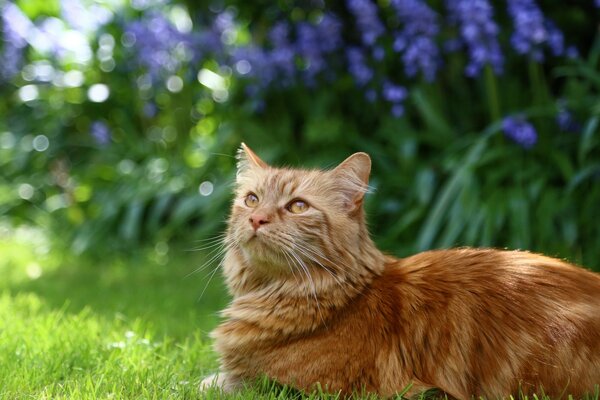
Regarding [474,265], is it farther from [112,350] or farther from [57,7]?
[57,7]

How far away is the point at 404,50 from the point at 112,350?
325 cm

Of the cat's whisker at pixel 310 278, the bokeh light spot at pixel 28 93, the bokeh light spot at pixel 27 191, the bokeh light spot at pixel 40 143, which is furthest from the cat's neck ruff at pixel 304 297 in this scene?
the bokeh light spot at pixel 28 93

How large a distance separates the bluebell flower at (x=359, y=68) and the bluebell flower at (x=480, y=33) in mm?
808

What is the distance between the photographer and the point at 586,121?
179 inches

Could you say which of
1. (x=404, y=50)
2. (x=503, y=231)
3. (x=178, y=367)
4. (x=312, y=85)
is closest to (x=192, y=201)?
(x=312, y=85)

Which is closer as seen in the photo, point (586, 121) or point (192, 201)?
point (586, 121)

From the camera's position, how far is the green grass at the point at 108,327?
102 inches

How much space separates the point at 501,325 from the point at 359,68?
125 inches

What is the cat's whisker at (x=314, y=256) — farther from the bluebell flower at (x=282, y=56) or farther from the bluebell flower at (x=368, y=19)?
the bluebell flower at (x=282, y=56)

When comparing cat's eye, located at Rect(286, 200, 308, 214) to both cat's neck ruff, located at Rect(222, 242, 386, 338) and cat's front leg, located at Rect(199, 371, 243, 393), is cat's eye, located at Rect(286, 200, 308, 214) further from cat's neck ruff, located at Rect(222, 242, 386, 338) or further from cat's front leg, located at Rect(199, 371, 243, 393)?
cat's front leg, located at Rect(199, 371, 243, 393)

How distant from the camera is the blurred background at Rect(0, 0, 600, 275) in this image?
453 cm

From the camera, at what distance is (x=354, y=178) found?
271 centimetres

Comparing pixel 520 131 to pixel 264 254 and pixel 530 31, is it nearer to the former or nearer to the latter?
pixel 530 31

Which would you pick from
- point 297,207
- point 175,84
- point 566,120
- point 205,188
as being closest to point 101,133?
point 175,84
